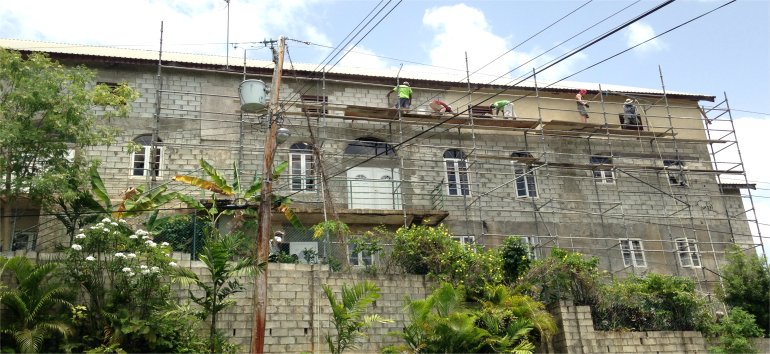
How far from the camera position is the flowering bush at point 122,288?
43.0 feet

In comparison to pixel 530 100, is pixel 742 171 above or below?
below

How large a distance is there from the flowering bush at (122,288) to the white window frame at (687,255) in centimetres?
1665

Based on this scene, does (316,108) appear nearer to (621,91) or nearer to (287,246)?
(287,246)

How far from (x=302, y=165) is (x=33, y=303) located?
31.9 ft

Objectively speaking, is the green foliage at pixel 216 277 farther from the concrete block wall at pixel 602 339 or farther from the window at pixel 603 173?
the window at pixel 603 173

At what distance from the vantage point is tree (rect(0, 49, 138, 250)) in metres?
14.8

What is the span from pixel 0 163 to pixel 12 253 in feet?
6.64

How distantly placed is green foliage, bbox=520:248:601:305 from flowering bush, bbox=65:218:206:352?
846cm

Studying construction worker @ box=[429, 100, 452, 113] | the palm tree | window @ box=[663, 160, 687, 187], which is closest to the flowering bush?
the palm tree

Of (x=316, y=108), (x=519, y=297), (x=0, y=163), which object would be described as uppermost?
(x=316, y=108)

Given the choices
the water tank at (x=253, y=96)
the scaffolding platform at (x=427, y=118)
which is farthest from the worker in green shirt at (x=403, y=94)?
the water tank at (x=253, y=96)

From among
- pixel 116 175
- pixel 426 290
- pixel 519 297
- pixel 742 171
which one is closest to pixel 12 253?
pixel 116 175

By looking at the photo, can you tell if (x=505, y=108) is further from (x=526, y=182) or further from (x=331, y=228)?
(x=331, y=228)

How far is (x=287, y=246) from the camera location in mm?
20094
